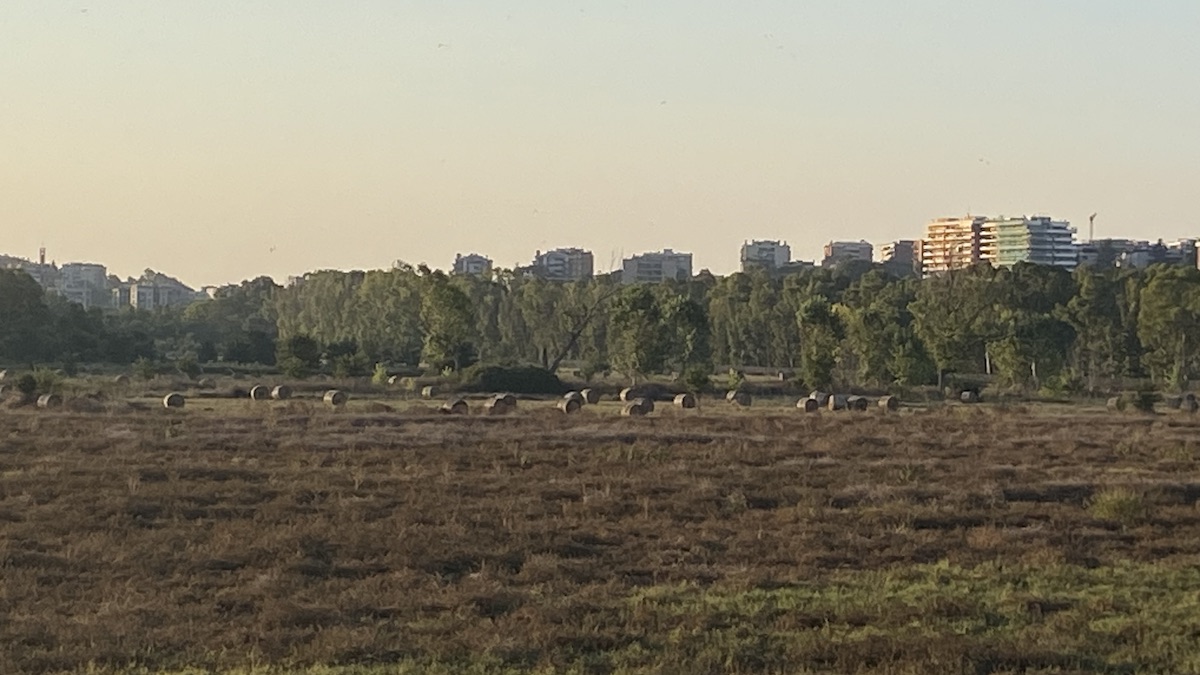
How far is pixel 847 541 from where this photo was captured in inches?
731

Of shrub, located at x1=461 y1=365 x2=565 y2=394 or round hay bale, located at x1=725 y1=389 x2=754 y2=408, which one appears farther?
shrub, located at x1=461 y1=365 x2=565 y2=394

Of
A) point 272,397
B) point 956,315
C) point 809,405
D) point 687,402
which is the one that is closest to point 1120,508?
point 809,405

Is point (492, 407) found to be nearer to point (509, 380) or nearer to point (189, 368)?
point (509, 380)

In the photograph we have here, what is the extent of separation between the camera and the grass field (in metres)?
12.3

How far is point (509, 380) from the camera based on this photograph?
64625 mm

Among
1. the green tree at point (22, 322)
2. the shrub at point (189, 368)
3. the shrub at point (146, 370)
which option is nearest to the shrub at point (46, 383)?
the shrub at point (146, 370)

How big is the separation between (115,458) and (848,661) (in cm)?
1919

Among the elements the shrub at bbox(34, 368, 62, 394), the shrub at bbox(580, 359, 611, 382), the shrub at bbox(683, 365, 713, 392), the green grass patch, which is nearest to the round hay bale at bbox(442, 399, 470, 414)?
the shrub at bbox(34, 368, 62, 394)

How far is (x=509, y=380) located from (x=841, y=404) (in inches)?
688

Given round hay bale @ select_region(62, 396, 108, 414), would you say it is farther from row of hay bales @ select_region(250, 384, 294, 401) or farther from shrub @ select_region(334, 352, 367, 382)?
shrub @ select_region(334, 352, 367, 382)

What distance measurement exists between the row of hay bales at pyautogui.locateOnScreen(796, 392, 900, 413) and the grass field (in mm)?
18975

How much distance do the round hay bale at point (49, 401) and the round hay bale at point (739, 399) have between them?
23.3 metres


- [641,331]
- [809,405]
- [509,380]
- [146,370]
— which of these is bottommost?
[809,405]

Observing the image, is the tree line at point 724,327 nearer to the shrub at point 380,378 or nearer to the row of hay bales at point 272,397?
the shrub at point 380,378
